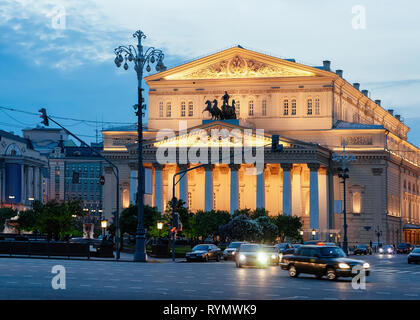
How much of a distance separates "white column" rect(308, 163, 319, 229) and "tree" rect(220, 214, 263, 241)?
2164cm

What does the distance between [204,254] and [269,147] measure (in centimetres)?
4197

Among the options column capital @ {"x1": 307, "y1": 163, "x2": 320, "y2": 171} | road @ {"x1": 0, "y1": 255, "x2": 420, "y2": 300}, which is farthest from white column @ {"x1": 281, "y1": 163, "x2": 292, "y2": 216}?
road @ {"x1": 0, "y1": 255, "x2": 420, "y2": 300}

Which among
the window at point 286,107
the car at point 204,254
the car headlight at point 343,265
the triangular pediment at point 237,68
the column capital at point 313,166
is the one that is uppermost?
the triangular pediment at point 237,68

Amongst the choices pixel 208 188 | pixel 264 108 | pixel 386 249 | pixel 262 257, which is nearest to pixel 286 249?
pixel 262 257

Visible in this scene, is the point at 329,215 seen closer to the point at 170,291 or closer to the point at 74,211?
the point at 74,211

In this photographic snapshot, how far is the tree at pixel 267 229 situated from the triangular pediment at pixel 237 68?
2879 centimetres

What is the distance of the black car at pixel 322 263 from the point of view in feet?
126

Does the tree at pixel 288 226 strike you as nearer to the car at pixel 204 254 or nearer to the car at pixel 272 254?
the car at pixel 204 254

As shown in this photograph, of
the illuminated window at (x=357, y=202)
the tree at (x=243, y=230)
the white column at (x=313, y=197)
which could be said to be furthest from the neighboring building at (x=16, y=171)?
the tree at (x=243, y=230)

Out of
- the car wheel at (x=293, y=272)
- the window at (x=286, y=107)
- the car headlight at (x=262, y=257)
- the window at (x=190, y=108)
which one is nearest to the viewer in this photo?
the car wheel at (x=293, y=272)

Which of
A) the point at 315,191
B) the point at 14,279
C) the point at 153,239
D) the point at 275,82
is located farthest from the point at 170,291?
the point at 275,82

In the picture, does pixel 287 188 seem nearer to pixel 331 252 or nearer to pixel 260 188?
pixel 260 188

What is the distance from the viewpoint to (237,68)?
117 meters
